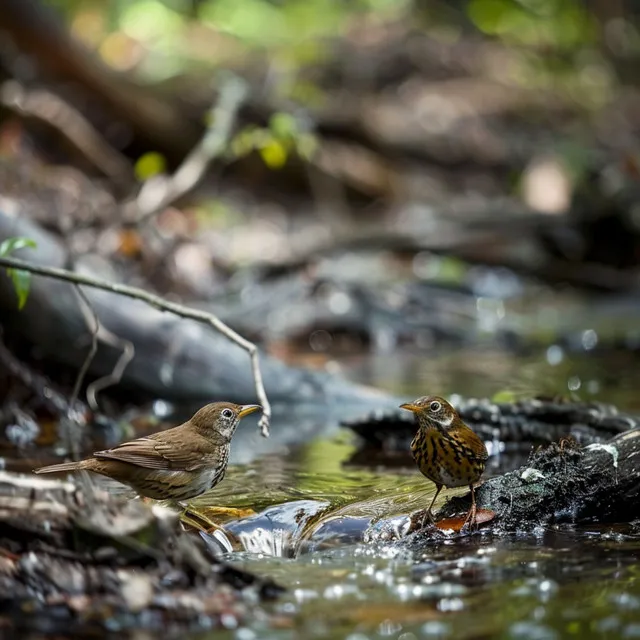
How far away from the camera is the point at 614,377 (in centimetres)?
827

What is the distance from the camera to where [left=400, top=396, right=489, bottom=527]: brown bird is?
429 centimetres

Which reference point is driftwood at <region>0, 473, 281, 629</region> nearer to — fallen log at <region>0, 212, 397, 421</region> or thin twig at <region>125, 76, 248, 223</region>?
fallen log at <region>0, 212, 397, 421</region>

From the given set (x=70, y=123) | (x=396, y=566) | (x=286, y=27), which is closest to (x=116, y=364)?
(x=396, y=566)

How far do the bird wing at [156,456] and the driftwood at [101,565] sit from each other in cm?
79

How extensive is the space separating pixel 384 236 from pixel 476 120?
24.5 feet

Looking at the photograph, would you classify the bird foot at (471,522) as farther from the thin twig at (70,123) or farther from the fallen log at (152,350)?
the thin twig at (70,123)

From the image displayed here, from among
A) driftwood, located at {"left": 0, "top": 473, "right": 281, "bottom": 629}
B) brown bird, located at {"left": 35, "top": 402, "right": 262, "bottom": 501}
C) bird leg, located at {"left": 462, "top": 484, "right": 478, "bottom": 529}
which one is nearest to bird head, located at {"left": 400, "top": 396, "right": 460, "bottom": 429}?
bird leg, located at {"left": 462, "top": 484, "right": 478, "bottom": 529}

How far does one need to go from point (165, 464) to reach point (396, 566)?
3.87 feet

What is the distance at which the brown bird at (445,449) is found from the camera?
4.29m

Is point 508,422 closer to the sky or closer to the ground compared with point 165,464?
closer to the ground

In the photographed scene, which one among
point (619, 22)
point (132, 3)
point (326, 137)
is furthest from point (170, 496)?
point (619, 22)

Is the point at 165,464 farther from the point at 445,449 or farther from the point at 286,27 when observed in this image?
the point at 286,27

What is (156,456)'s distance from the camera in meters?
4.45

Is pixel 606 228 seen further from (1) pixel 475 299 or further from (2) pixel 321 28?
(2) pixel 321 28
